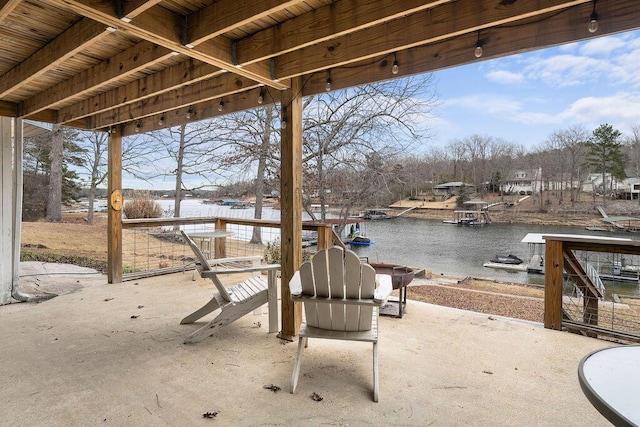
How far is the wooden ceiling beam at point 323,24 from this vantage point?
1.95 m

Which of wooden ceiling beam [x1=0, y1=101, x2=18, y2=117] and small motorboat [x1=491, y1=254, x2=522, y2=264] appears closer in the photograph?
wooden ceiling beam [x1=0, y1=101, x2=18, y2=117]

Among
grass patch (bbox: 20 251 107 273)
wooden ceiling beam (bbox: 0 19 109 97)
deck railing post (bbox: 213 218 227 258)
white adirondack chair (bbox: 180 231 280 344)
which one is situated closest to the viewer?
wooden ceiling beam (bbox: 0 19 109 97)

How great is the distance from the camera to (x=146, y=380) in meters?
2.36

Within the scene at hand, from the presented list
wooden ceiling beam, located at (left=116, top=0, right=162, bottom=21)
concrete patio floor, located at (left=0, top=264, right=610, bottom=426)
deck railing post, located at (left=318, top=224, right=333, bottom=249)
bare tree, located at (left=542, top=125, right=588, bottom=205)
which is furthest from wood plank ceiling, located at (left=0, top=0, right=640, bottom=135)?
bare tree, located at (left=542, top=125, right=588, bottom=205)

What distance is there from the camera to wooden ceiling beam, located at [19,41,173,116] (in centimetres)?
266

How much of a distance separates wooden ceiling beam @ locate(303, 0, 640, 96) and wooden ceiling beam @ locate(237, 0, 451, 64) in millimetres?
481

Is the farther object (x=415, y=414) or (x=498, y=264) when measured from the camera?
(x=498, y=264)

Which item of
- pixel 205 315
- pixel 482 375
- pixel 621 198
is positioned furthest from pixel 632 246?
pixel 621 198

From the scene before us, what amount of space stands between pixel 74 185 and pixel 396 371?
13.5 m

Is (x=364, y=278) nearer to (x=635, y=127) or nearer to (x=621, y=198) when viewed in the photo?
(x=621, y=198)

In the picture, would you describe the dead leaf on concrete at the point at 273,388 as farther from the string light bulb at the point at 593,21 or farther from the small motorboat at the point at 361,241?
the small motorboat at the point at 361,241

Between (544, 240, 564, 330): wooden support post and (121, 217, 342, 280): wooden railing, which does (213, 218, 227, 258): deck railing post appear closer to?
(121, 217, 342, 280): wooden railing

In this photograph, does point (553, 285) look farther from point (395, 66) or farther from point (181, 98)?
point (181, 98)

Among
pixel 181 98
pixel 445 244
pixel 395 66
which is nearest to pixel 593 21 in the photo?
pixel 395 66
